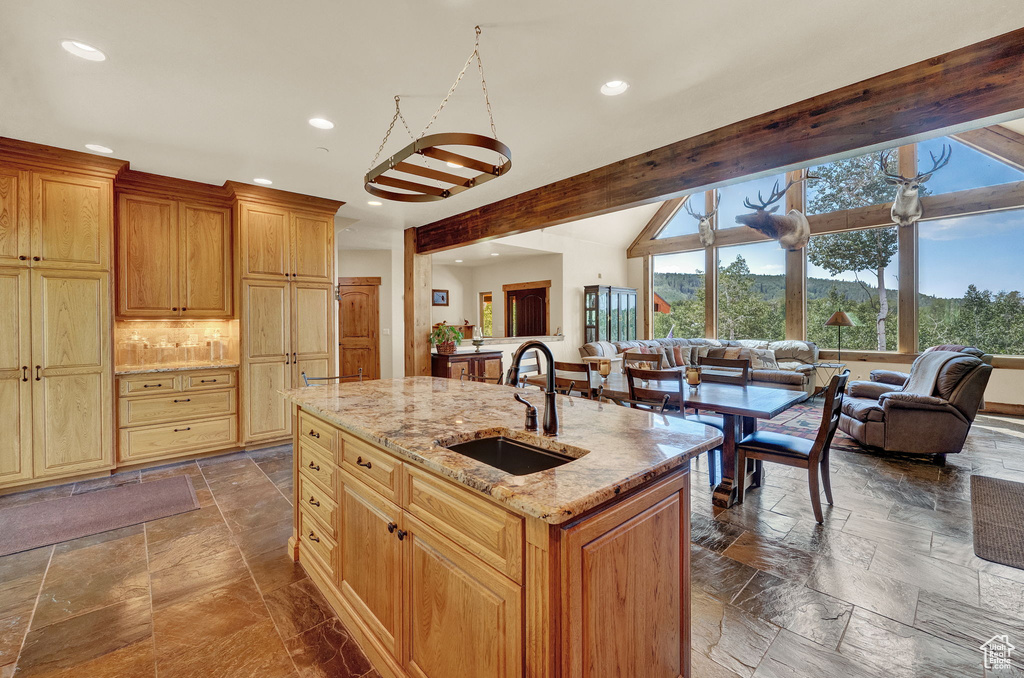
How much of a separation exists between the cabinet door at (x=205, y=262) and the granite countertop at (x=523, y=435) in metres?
2.70

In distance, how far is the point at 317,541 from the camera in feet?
7.23

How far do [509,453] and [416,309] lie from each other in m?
4.92

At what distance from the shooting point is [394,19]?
6.56ft

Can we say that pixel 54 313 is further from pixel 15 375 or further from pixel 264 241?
pixel 264 241

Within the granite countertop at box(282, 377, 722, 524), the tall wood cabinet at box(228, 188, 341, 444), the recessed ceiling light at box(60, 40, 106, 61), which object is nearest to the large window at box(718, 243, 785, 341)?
the tall wood cabinet at box(228, 188, 341, 444)

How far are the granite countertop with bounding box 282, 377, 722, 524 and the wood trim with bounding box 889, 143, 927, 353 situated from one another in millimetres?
7505

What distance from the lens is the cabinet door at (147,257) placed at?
3.98 metres

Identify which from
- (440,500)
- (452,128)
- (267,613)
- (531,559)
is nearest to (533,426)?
(440,500)

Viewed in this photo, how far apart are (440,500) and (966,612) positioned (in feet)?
8.07

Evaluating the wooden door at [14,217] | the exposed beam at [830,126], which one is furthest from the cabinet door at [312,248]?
the exposed beam at [830,126]

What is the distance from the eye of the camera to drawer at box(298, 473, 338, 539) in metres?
1.98

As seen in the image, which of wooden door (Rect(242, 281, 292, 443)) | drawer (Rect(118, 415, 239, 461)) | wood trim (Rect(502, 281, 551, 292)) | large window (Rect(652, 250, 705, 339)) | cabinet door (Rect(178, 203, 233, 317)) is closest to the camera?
drawer (Rect(118, 415, 239, 461))

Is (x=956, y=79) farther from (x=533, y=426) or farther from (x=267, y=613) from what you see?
(x=267, y=613)

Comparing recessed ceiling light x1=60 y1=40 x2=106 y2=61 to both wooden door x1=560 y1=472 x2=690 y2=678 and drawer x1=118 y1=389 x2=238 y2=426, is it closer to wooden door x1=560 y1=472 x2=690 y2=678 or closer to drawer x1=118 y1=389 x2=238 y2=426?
drawer x1=118 y1=389 x2=238 y2=426
